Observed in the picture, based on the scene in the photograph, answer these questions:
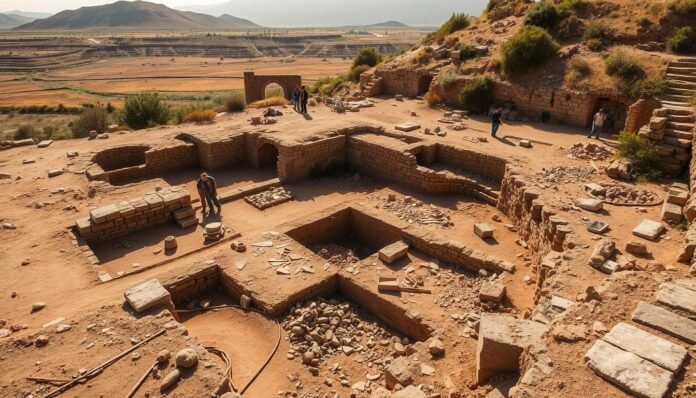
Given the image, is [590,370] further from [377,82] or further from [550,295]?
[377,82]

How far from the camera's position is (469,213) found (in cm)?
1227

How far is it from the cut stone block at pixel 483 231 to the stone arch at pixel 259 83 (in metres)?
17.9

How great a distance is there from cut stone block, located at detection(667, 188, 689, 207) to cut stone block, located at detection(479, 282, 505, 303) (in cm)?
449

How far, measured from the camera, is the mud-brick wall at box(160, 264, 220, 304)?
28.3ft

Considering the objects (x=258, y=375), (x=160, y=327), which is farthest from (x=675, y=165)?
(x=160, y=327)

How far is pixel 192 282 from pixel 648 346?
308 inches

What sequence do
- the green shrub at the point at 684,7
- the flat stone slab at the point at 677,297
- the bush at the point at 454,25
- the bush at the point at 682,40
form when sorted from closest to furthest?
the flat stone slab at the point at 677,297 → the bush at the point at 682,40 → the green shrub at the point at 684,7 → the bush at the point at 454,25

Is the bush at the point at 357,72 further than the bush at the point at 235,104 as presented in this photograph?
Yes

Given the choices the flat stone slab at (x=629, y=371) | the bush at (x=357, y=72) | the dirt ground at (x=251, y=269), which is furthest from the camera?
the bush at (x=357, y=72)

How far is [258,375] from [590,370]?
489 centimetres

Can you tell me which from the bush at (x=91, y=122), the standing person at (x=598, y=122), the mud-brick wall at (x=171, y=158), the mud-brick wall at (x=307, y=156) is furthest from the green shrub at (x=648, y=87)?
the bush at (x=91, y=122)

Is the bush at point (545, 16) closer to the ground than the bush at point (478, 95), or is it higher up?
higher up

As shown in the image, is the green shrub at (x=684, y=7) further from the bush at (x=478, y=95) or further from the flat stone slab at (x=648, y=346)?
the flat stone slab at (x=648, y=346)

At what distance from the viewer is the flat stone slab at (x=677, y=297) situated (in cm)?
523
